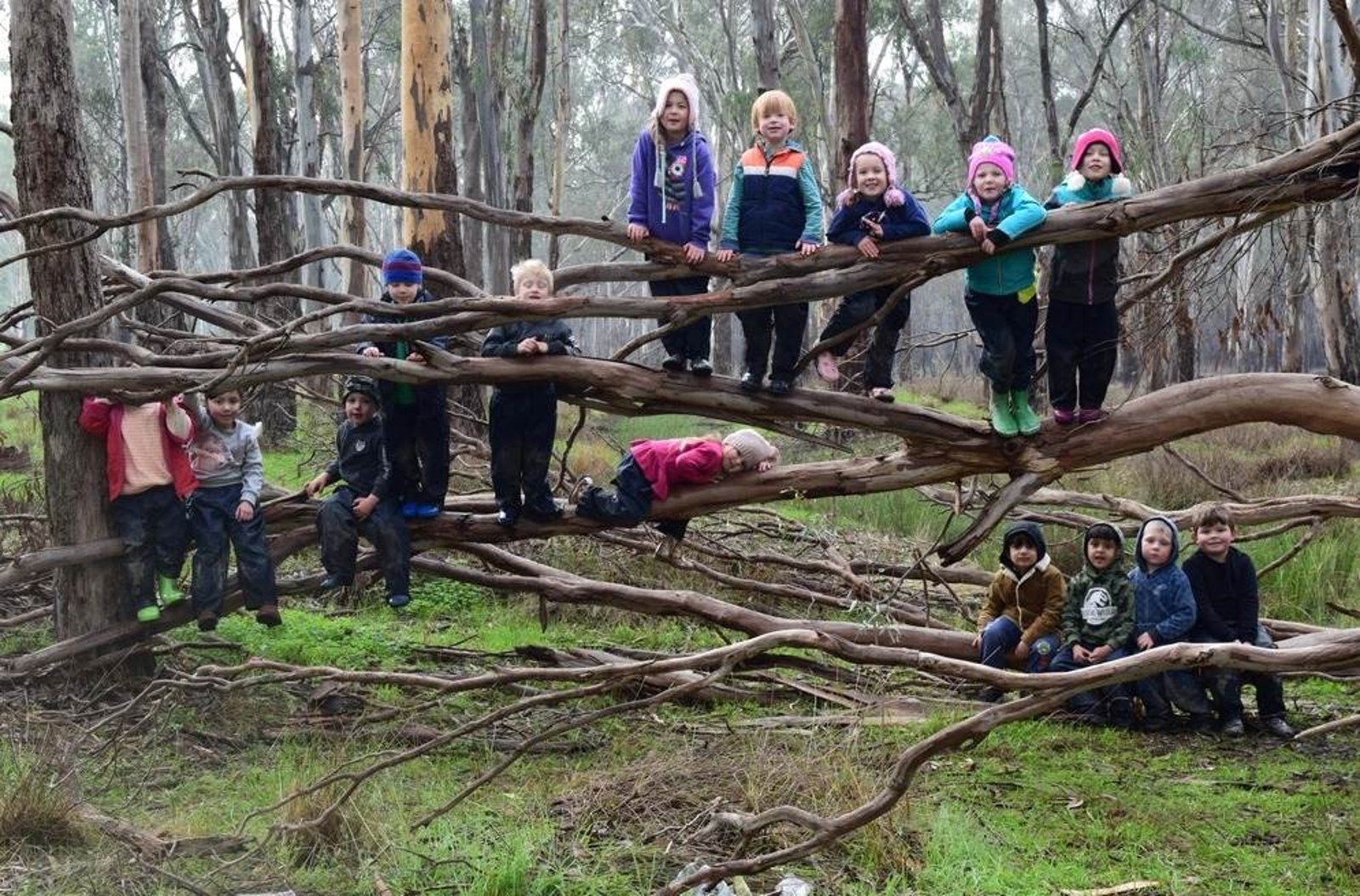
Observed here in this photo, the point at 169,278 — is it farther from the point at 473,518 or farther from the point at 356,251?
the point at 473,518

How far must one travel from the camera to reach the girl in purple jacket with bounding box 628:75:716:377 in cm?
587

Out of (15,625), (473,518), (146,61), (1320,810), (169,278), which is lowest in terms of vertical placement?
(1320,810)

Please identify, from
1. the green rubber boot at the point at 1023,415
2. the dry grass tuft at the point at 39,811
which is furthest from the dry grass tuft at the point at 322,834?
the green rubber boot at the point at 1023,415

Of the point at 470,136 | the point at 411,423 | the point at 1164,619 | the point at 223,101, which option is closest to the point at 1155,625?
the point at 1164,619

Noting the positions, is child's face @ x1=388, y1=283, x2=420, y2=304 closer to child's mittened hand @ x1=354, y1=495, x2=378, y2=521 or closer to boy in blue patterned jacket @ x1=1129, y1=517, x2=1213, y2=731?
→ child's mittened hand @ x1=354, y1=495, x2=378, y2=521

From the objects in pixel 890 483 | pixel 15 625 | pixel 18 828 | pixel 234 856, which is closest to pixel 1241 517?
pixel 890 483

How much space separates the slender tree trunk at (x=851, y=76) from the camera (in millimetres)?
13602

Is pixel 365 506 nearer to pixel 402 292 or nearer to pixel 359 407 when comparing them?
pixel 359 407

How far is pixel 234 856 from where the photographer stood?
14.5 ft

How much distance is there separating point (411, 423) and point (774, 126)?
208 cm

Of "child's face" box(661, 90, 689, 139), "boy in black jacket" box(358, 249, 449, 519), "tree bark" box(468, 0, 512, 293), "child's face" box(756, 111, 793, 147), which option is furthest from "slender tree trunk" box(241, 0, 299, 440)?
"child's face" box(756, 111, 793, 147)

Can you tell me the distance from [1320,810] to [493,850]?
3.06 metres

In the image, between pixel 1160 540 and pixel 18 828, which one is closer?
pixel 18 828

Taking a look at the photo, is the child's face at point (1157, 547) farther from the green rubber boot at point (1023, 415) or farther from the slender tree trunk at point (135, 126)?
the slender tree trunk at point (135, 126)
